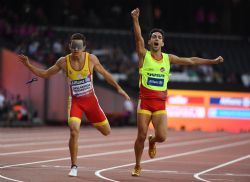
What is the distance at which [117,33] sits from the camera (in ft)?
133

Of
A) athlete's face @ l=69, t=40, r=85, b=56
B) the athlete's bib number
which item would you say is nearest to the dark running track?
the athlete's bib number

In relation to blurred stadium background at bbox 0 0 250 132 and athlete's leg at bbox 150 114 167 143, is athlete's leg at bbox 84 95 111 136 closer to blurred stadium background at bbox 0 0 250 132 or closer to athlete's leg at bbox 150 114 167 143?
athlete's leg at bbox 150 114 167 143

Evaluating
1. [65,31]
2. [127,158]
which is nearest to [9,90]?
[65,31]

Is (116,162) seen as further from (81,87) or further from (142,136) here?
(81,87)

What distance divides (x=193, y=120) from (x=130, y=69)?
146 inches

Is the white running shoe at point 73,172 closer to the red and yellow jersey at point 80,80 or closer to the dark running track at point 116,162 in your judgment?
the dark running track at point 116,162

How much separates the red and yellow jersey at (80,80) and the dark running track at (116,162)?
51.6 inches

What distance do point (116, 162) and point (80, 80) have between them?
135 inches

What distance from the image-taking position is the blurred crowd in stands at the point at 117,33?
35750 mm

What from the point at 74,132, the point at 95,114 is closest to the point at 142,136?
the point at 95,114

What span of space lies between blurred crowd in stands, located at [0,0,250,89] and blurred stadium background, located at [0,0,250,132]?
4cm

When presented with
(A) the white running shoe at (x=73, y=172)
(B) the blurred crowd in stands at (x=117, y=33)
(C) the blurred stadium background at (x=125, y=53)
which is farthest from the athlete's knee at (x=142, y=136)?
(B) the blurred crowd in stands at (x=117, y=33)

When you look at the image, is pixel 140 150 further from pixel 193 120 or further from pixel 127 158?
pixel 193 120

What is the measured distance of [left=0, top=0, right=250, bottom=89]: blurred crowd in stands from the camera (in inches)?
1407
